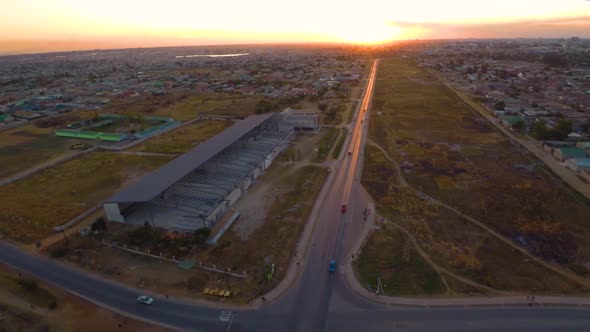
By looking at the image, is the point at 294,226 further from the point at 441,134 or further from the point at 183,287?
the point at 441,134

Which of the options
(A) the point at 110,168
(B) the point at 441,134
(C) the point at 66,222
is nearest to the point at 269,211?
(C) the point at 66,222

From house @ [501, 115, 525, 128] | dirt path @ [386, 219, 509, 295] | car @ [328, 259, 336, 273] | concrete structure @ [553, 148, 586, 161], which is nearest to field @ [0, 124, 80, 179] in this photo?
car @ [328, 259, 336, 273]

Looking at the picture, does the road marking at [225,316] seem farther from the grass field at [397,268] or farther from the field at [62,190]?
the field at [62,190]

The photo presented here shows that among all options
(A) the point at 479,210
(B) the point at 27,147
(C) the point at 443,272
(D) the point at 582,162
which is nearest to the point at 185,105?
(B) the point at 27,147

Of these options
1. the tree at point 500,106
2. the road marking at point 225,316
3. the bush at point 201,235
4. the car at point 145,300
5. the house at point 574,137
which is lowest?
the road marking at point 225,316

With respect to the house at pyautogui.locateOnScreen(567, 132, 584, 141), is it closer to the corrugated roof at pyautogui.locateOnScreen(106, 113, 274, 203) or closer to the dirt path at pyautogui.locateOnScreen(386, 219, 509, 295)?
the dirt path at pyautogui.locateOnScreen(386, 219, 509, 295)

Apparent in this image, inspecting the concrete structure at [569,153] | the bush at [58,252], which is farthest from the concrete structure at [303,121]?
the bush at [58,252]
